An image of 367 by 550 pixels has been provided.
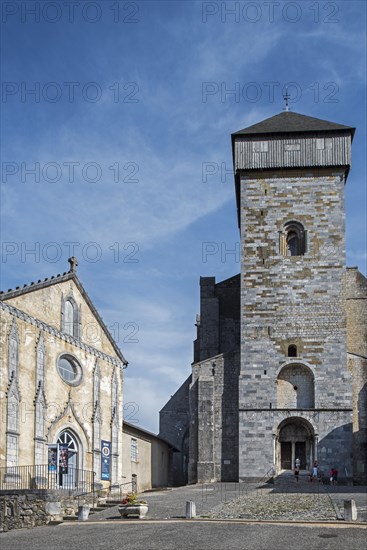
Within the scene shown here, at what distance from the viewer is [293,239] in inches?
1781

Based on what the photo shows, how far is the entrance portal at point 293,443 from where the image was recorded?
4181 cm

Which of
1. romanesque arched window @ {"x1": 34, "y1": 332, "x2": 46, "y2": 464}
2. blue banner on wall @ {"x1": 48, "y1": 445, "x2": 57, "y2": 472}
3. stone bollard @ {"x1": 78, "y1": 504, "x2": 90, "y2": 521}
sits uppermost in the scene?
romanesque arched window @ {"x1": 34, "y1": 332, "x2": 46, "y2": 464}

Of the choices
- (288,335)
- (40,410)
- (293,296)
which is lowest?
(40,410)

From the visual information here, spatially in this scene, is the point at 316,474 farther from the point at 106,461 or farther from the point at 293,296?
the point at 106,461

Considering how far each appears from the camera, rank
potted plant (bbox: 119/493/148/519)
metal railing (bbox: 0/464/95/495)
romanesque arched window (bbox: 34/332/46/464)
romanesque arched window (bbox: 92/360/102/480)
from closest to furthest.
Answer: potted plant (bbox: 119/493/148/519) → metal railing (bbox: 0/464/95/495) → romanesque arched window (bbox: 34/332/46/464) → romanesque arched window (bbox: 92/360/102/480)

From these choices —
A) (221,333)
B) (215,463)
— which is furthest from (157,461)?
(221,333)

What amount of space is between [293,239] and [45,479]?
21014 millimetres

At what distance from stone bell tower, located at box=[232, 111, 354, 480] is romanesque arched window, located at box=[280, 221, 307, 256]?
0.05 meters

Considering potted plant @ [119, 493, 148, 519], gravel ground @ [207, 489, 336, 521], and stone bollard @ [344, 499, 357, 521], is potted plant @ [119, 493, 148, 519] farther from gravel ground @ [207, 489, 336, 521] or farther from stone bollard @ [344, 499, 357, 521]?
stone bollard @ [344, 499, 357, 521]

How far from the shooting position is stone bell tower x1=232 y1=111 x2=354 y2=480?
4162 centimetres

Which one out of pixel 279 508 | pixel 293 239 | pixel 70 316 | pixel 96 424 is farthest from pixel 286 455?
pixel 279 508

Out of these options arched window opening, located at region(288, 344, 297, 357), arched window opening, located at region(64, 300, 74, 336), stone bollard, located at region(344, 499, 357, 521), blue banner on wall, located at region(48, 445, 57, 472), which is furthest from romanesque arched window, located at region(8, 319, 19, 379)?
arched window opening, located at region(288, 344, 297, 357)

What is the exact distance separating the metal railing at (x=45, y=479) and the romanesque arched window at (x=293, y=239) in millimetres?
17576

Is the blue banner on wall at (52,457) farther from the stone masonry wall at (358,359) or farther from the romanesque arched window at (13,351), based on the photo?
the stone masonry wall at (358,359)
